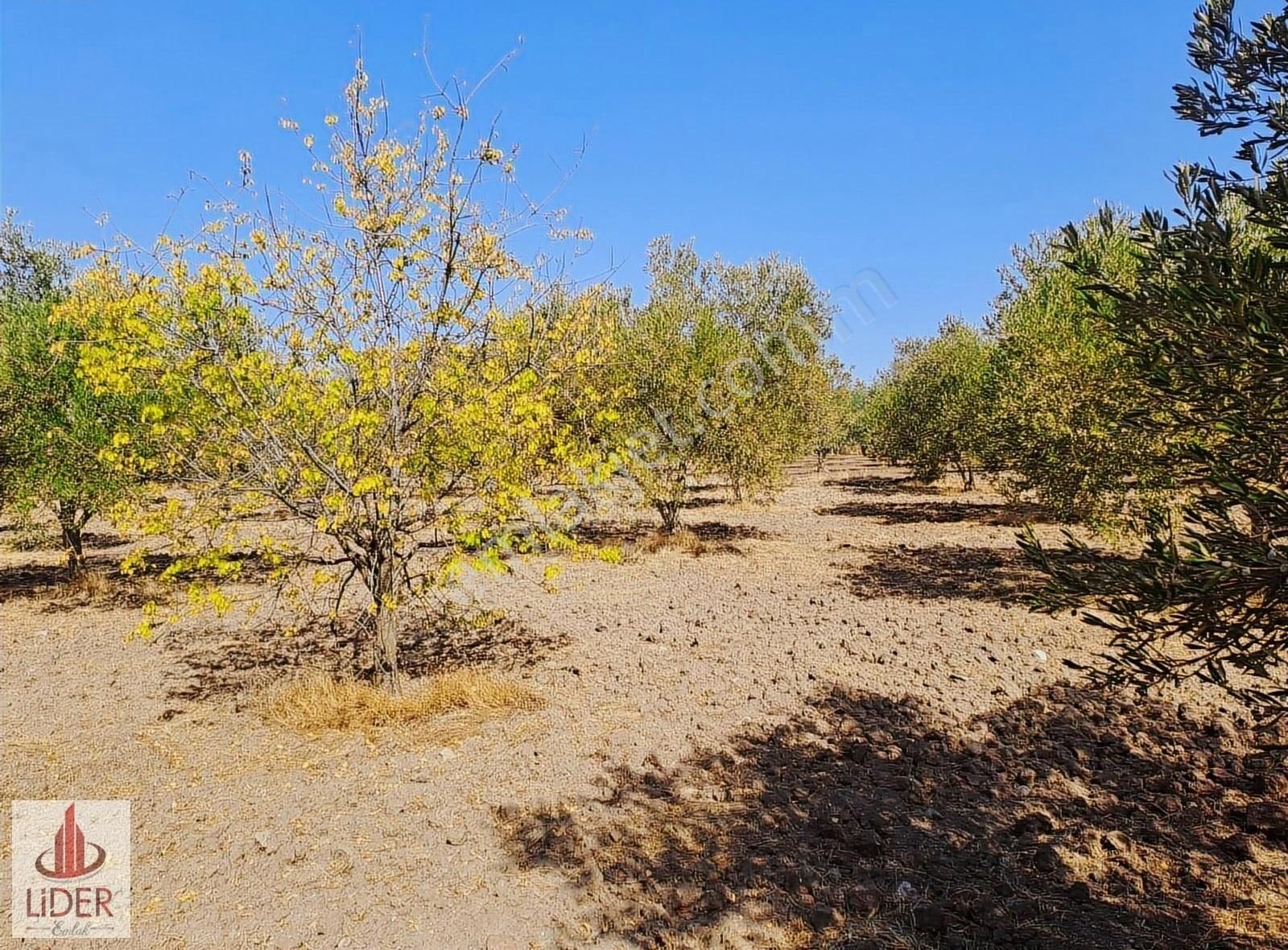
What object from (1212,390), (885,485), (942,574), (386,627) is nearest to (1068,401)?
(942,574)

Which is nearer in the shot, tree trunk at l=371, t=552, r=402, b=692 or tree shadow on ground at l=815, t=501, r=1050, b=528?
tree trunk at l=371, t=552, r=402, b=692

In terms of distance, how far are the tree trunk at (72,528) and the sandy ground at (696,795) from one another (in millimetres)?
2477

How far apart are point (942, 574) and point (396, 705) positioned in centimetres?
1114

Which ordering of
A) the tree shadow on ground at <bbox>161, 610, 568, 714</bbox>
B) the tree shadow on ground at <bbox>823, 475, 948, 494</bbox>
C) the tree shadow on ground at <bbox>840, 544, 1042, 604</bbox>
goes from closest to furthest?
the tree shadow on ground at <bbox>161, 610, 568, 714</bbox>
the tree shadow on ground at <bbox>840, 544, 1042, 604</bbox>
the tree shadow on ground at <bbox>823, 475, 948, 494</bbox>

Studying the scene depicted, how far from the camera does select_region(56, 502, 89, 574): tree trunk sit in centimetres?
1222

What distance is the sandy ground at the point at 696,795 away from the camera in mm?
4477

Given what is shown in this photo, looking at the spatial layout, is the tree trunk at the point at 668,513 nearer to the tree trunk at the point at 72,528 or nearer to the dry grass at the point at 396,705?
the dry grass at the point at 396,705

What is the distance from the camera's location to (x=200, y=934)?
170 inches

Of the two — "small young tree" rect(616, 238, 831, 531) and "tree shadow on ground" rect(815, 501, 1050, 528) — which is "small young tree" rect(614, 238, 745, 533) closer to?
"small young tree" rect(616, 238, 831, 531)

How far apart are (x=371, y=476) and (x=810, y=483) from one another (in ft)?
105

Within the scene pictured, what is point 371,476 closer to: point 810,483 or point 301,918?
point 301,918

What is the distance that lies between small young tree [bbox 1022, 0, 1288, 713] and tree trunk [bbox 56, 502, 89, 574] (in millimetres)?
14385

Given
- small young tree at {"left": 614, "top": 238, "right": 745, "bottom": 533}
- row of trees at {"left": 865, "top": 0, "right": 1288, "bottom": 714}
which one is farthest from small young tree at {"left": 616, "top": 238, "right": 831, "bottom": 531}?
row of trees at {"left": 865, "top": 0, "right": 1288, "bottom": 714}

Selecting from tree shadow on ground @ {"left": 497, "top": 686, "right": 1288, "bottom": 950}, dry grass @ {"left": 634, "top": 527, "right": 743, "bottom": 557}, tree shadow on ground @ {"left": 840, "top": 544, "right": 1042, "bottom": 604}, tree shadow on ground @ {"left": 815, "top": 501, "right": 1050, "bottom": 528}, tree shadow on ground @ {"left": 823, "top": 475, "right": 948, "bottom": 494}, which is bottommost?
tree shadow on ground @ {"left": 497, "top": 686, "right": 1288, "bottom": 950}
